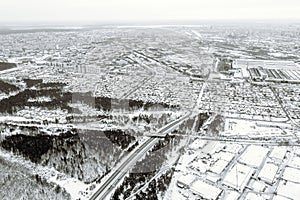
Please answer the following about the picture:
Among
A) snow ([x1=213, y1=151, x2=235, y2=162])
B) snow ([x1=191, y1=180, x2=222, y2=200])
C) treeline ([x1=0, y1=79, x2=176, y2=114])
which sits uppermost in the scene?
treeline ([x1=0, y1=79, x2=176, y2=114])

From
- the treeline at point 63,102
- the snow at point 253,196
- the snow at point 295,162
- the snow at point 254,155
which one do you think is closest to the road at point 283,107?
the snow at point 295,162

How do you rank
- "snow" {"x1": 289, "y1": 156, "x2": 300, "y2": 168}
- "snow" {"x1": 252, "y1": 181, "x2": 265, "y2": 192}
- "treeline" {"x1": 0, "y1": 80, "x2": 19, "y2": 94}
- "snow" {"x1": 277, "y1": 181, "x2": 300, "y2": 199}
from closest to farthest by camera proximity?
"snow" {"x1": 277, "y1": 181, "x2": 300, "y2": 199}, "snow" {"x1": 252, "y1": 181, "x2": 265, "y2": 192}, "snow" {"x1": 289, "y1": 156, "x2": 300, "y2": 168}, "treeline" {"x1": 0, "y1": 80, "x2": 19, "y2": 94}

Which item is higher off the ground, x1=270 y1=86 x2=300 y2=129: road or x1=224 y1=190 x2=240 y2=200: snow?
x1=270 y1=86 x2=300 y2=129: road

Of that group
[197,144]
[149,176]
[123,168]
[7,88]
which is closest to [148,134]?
[197,144]

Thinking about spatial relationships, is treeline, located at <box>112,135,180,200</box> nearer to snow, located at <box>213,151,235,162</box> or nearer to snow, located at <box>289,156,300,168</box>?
snow, located at <box>213,151,235,162</box>

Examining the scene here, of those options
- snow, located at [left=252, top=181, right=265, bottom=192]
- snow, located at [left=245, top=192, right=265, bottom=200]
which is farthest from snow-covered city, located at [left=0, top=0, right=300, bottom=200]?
snow, located at [left=245, top=192, right=265, bottom=200]
